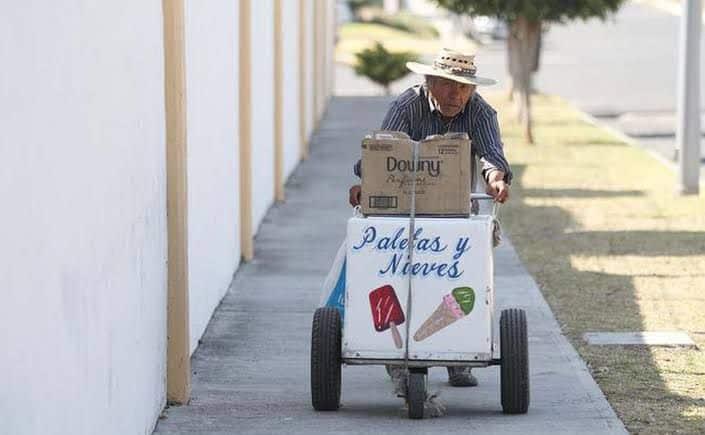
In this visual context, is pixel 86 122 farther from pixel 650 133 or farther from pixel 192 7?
pixel 650 133

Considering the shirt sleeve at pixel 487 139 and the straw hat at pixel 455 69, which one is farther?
the shirt sleeve at pixel 487 139

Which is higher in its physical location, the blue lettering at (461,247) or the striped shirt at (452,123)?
the striped shirt at (452,123)

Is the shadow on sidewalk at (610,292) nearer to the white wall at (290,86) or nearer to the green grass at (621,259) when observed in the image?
the green grass at (621,259)

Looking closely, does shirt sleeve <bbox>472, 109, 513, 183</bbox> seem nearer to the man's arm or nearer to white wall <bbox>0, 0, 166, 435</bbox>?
the man's arm

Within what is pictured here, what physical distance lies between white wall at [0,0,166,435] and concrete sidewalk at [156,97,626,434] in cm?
51

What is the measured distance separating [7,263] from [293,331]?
5672mm

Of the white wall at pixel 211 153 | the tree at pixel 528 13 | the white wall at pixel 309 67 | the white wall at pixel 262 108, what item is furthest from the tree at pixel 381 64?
the white wall at pixel 211 153

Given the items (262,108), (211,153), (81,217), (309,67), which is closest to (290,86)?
(262,108)

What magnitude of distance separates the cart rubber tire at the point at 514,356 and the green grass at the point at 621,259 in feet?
1.75

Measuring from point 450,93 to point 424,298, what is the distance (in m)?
1.02

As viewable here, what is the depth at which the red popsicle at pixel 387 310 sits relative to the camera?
7.55m

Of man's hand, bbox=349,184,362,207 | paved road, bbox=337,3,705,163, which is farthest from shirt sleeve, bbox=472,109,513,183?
paved road, bbox=337,3,705,163

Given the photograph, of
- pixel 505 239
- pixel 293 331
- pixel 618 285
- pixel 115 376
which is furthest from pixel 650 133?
pixel 115 376

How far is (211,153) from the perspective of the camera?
10578mm
